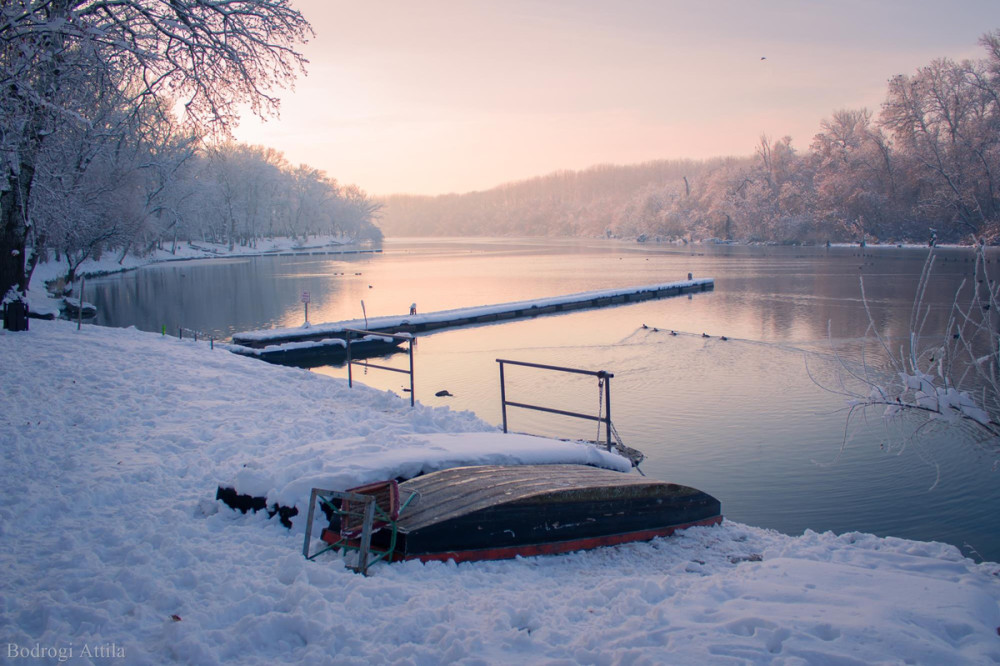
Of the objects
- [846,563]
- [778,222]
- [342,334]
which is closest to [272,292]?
[342,334]

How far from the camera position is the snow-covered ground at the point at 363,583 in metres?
4.02

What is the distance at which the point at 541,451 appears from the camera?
7996 millimetres

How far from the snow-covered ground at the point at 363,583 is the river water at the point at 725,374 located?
1.67m

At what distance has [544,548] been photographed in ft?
20.2

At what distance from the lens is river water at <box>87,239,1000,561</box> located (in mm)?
10992

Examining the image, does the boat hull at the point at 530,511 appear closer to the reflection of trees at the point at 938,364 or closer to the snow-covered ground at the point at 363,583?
the snow-covered ground at the point at 363,583

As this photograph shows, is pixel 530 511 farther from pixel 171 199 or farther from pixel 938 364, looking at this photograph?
pixel 171 199

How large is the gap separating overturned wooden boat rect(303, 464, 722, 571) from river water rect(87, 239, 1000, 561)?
7.59 ft

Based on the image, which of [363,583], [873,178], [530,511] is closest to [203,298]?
[530,511]

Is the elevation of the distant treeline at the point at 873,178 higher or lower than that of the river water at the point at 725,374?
higher

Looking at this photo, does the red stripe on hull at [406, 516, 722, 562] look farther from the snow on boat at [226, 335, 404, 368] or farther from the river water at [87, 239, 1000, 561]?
the snow on boat at [226, 335, 404, 368]

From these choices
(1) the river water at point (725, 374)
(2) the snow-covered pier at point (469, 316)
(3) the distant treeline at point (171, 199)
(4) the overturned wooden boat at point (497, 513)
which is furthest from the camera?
(2) the snow-covered pier at point (469, 316)

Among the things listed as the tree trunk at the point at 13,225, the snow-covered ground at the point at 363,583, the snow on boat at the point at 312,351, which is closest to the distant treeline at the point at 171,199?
the tree trunk at the point at 13,225

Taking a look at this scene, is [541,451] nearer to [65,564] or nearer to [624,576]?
[624,576]
